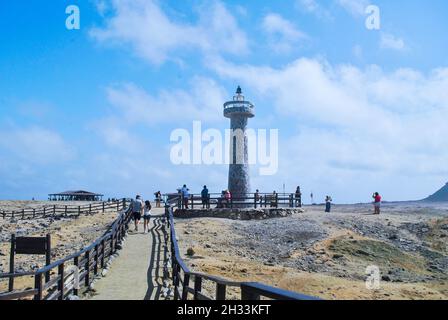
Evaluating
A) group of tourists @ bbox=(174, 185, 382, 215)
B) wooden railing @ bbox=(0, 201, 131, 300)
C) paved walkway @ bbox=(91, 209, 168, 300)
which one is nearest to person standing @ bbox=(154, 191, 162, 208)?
group of tourists @ bbox=(174, 185, 382, 215)

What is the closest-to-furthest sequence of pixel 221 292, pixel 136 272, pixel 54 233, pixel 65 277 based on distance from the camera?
pixel 221 292
pixel 65 277
pixel 136 272
pixel 54 233

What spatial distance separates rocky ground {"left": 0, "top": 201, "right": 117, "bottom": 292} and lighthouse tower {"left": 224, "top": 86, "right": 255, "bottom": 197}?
9896 mm

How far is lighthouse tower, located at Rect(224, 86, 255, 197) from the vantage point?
35812mm

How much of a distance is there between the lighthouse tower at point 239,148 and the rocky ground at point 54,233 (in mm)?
9896

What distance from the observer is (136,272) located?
520 inches

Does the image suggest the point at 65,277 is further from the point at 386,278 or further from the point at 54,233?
the point at 54,233

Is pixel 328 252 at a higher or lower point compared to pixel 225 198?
lower

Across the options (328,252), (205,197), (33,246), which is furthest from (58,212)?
(33,246)

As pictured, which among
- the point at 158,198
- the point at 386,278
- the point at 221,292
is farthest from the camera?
the point at 158,198

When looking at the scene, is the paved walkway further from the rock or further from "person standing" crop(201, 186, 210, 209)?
"person standing" crop(201, 186, 210, 209)

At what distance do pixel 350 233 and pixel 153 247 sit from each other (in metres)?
12.6

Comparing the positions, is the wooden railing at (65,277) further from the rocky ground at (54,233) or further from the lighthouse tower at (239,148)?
the lighthouse tower at (239,148)

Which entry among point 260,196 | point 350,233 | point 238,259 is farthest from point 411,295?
point 260,196

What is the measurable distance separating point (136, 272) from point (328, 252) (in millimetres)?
11730
